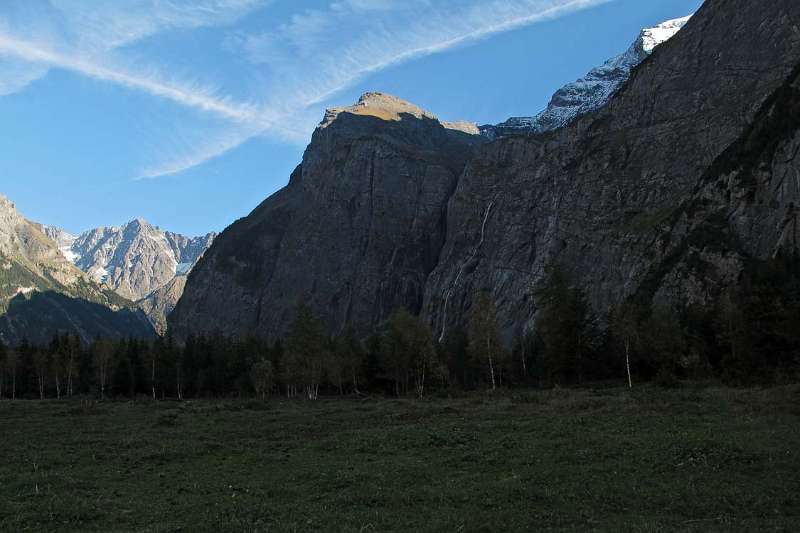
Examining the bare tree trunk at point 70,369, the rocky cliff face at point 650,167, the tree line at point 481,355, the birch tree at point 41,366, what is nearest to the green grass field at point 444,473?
the tree line at point 481,355

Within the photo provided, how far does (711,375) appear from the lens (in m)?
65.6

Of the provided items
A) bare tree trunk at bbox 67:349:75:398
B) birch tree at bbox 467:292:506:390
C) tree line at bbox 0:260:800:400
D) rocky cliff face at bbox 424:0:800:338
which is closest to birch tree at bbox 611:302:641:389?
tree line at bbox 0:260:800:400

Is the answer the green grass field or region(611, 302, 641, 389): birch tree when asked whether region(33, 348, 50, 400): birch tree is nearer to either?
the green grass field

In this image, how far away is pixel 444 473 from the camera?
24.3 metres

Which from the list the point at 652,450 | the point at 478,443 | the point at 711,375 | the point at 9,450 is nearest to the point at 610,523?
the point at 652,450

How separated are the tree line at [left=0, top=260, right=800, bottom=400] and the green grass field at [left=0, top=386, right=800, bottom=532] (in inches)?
839

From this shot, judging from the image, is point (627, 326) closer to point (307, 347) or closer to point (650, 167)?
point (307, 347)

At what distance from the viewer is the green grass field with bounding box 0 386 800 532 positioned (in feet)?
60.0

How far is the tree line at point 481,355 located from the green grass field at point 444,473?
21319 millimetres

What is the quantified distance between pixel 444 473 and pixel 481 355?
58.7 meters

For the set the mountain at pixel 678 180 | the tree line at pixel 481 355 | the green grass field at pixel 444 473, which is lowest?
the green grass field at pixel 444 473

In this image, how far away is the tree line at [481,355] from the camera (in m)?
59.2

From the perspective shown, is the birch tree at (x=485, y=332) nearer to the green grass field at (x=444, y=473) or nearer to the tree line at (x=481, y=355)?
the tree line at (x=481, y=355)

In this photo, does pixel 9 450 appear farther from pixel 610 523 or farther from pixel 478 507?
pixel 610 523
